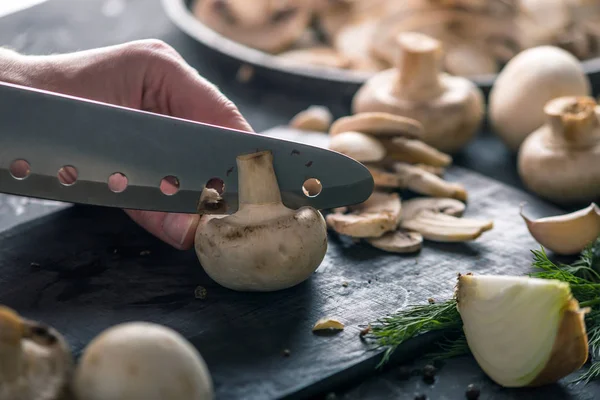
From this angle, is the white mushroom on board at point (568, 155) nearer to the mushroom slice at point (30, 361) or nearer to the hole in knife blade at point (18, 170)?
the hole in knife blade at point (18, 170)

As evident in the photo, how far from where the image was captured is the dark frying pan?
230 cm

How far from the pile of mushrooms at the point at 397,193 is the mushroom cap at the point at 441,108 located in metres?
0.14

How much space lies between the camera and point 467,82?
7.25ft

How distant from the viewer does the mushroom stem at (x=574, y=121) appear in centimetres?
188

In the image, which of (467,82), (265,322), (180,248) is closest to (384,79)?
(467,82)

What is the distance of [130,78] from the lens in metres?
1.71

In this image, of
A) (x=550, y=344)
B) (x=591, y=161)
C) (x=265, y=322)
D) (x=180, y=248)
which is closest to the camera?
(x=550, y=344)

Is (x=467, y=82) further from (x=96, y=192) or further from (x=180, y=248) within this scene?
(x=96, y=192)

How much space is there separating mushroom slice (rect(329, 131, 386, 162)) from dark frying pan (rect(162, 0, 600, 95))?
0.50 metres

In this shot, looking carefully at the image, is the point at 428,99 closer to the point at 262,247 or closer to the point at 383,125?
the point at 383,125

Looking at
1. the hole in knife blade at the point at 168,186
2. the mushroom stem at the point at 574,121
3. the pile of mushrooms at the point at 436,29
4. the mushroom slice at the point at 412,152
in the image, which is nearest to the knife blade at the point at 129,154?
the hole in knife blade at the point at 168,186

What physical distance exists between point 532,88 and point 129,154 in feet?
3.67

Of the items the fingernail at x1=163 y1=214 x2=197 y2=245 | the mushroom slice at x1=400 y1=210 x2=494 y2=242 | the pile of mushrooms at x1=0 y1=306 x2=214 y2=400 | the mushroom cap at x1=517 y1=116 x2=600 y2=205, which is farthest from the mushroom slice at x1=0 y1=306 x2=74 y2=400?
the mushroom cap at x1=517 y1=116 x2=600 y2=205

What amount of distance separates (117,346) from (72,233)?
757mm
